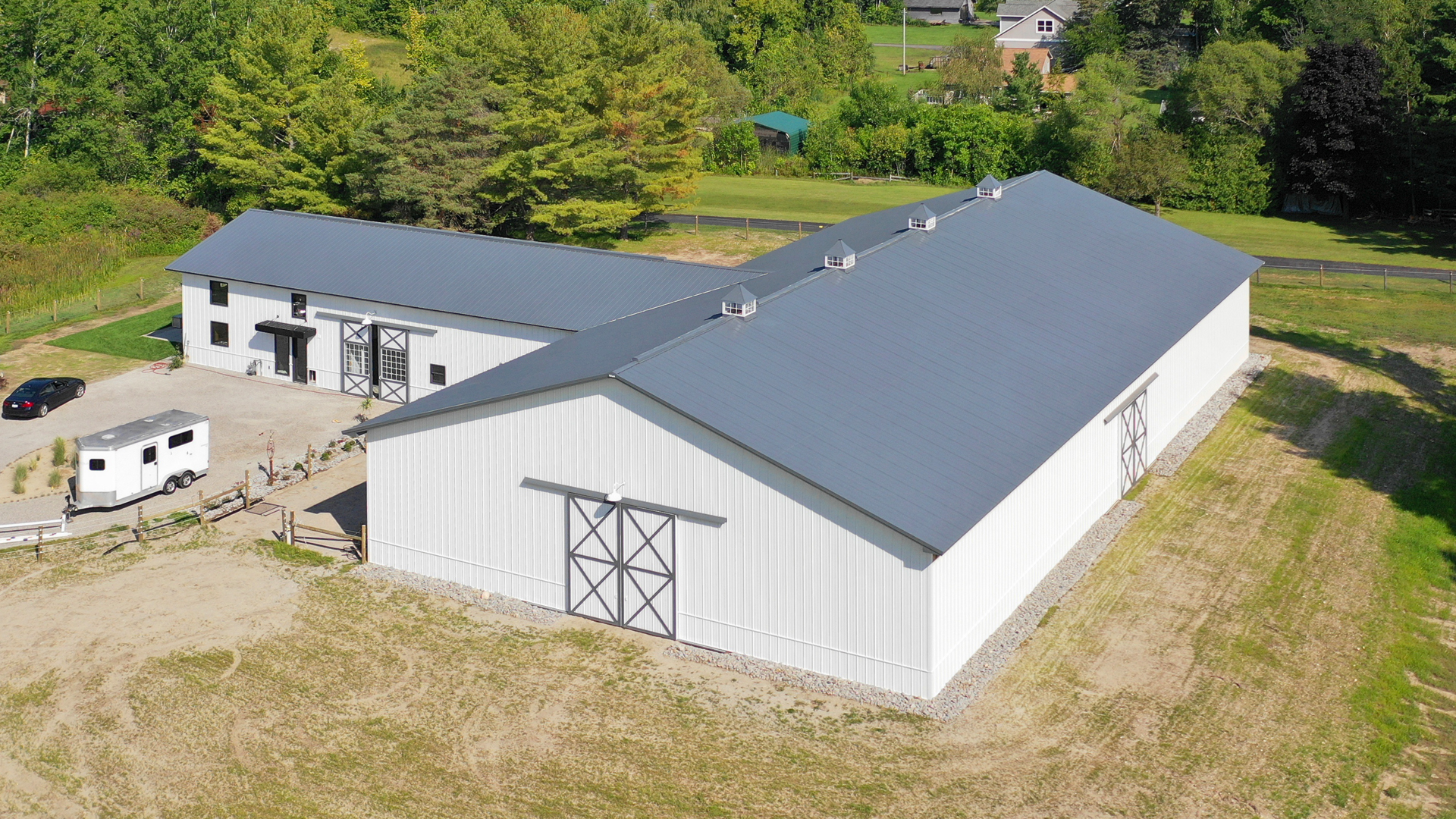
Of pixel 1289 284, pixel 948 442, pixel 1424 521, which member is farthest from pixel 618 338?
pixel 1289 284

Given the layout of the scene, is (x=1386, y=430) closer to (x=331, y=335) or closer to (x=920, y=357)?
(x=920, y=357)

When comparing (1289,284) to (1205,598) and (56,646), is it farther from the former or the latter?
(56,646)

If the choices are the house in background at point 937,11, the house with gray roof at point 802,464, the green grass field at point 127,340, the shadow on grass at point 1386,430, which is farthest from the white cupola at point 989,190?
the house in background at point 937,11

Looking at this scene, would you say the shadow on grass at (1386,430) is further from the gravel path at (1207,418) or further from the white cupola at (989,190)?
the white cupola at (989,190)

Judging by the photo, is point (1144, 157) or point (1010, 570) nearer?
point (1010, 570)

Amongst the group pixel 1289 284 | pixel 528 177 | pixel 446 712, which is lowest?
pixel 446 712

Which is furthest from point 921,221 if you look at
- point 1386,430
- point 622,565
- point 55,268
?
point 55,268
